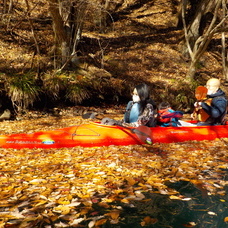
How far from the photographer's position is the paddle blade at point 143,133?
7043mm

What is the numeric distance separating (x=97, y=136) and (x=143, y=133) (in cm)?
129

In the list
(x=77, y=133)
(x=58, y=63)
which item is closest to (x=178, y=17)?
(x=58, y=63)

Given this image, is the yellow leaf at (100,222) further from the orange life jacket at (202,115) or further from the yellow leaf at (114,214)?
the orange life jacket at (202,115)

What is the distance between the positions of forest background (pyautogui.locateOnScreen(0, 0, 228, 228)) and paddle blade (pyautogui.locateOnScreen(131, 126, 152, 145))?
23 centimetres

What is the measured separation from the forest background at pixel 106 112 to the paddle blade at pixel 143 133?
23 centimetres

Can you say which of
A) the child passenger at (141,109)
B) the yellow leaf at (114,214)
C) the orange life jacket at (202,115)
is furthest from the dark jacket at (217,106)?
the yellow leaf at (114,214)

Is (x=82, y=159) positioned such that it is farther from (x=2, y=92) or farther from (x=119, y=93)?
(x=119, y=93)

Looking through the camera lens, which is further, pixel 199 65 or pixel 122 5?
A: pixel 122 5

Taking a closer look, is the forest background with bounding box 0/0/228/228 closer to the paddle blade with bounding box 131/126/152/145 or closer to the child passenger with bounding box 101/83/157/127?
the paddle blade with bounding box 131/126/152/145

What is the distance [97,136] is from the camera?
23.1 feet

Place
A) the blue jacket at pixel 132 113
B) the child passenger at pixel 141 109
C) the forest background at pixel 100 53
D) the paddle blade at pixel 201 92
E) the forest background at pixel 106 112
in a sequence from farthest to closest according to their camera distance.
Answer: the forest background at pixel 100 53, the paddle blade at pixel 201 92, the blue jacket at pixel 132 113, the child passenger at pixel 141 109, the forest background at pixel 106 112

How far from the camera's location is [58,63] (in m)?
12.7

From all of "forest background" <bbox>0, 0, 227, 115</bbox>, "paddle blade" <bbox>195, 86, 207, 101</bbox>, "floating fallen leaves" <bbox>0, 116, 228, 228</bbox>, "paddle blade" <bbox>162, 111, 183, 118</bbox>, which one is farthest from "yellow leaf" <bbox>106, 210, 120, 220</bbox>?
"forest background" <bbox>0, 0, 227, 115</bbox>

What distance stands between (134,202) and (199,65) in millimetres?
15931
